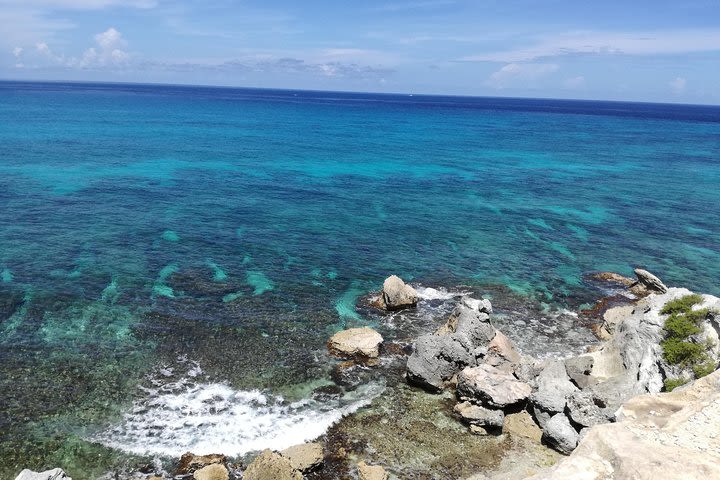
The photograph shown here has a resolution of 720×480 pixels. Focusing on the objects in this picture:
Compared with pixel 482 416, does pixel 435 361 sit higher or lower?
higher

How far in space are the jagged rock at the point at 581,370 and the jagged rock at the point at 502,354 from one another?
3.40 metres

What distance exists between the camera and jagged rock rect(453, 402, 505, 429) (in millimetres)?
27938

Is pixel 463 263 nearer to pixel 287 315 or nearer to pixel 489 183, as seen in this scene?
pixel 287 315

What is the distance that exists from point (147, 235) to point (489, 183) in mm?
56672

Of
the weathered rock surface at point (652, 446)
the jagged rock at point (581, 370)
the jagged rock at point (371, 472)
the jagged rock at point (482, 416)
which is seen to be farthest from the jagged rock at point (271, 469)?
the jagged rock at point (581, 370)

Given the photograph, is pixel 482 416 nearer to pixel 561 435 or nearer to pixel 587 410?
pixel 561 435

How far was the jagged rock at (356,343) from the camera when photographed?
115 feet

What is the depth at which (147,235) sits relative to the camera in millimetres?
54844

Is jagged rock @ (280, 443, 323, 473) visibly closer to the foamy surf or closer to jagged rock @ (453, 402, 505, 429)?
the foamy surf

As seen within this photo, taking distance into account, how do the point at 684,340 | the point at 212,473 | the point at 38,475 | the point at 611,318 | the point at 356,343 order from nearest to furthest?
the point at 38,475 < the point at 212,473 < the point at 684,340 < the point at 356,343 < the point at 611,318

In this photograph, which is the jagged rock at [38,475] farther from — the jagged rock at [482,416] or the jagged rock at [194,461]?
the jagged rock at [482,416]

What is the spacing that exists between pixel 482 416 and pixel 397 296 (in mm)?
14682

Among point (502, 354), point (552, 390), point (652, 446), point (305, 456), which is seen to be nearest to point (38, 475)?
point (305, 456)

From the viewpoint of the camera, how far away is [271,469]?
2302 cm
